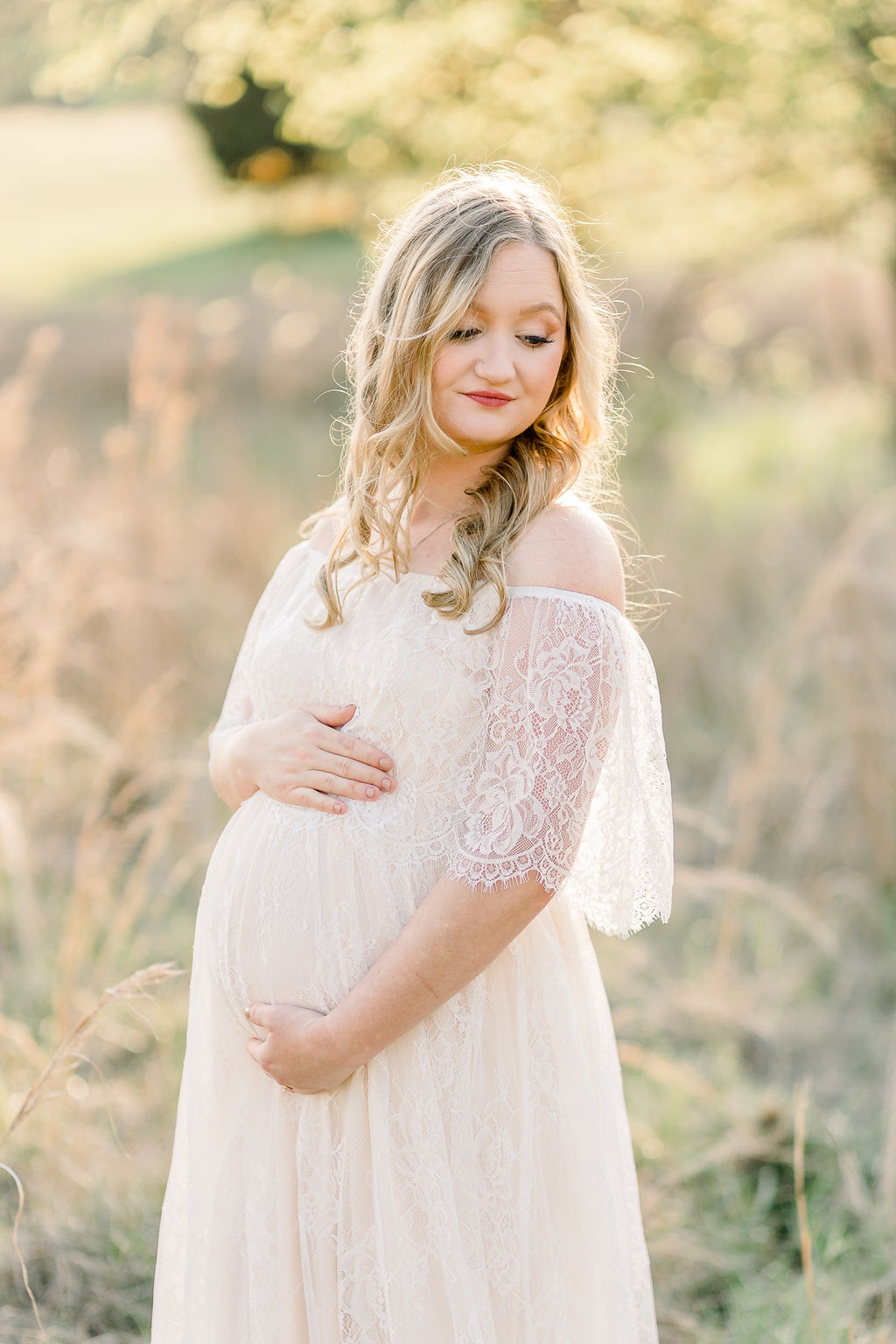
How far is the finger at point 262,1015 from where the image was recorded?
1550mm

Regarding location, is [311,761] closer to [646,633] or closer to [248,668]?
[248,668]

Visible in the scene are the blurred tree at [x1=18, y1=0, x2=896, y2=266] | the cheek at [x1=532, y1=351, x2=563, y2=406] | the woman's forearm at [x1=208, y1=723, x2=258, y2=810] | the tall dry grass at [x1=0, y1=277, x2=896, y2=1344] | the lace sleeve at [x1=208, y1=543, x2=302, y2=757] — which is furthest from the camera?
the blurred tree at [x1=18, y1=0, x2=896, y2=266]

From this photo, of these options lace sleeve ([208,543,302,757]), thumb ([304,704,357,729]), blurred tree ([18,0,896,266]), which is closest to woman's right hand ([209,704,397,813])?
thumb ([304,704,357,729])

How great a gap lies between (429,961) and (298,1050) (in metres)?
0.23

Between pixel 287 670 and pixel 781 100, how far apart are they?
199 inches

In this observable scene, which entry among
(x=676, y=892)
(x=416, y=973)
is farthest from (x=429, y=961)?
(x=676, y=892)

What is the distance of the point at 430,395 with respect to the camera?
5.05 feet

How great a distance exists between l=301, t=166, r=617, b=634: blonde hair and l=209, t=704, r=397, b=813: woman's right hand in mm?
144

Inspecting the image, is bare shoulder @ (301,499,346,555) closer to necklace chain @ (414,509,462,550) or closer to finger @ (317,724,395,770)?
necklace chain @ (414,509,462,550)

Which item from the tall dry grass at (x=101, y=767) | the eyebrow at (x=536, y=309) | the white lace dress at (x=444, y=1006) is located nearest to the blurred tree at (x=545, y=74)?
the tall dry grass at (x=101, y=767)

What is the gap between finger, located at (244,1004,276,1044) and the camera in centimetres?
155

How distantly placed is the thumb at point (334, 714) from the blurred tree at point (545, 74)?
3.75 meters

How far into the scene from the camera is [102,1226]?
96.1 inches

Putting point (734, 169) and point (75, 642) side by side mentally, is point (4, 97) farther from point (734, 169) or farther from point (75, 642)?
point (75, 642)
